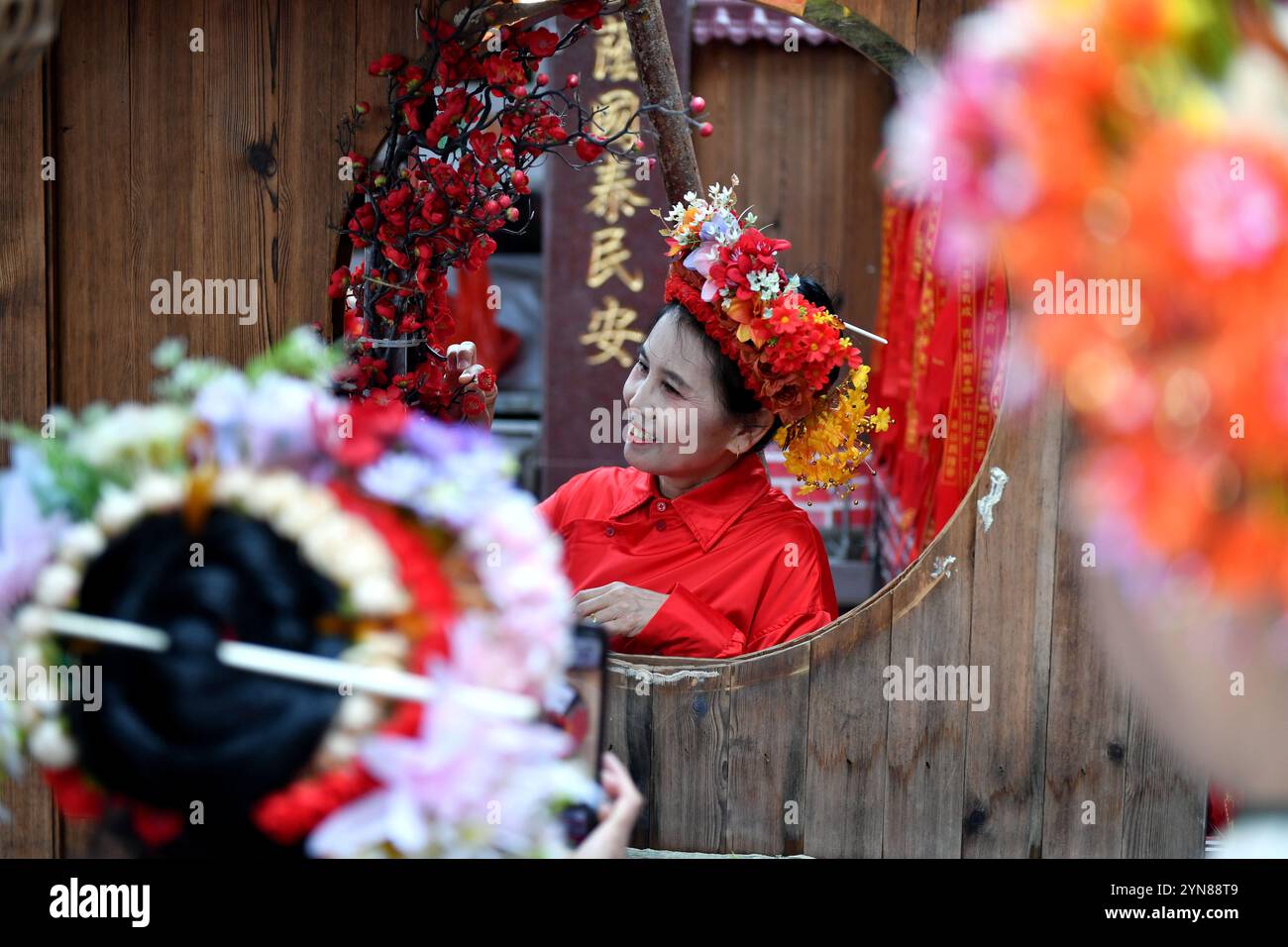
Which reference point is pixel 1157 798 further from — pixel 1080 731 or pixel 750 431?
pixel 750 431

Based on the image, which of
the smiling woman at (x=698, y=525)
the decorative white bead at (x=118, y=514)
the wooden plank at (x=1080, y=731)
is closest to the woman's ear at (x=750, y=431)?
the smiling woman at (x=698, y=525)

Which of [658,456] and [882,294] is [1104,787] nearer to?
[658,456]

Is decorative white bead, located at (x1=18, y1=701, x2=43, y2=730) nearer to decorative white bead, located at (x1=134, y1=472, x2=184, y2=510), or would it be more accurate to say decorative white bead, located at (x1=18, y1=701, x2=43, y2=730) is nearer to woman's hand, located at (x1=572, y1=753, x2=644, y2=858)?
decorative white bead, located at (x1=134, y1=472, x2=184, y2=510)

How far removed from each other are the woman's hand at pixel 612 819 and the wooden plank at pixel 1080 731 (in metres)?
0.96

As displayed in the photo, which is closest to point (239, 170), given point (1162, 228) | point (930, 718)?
point (930, 718)

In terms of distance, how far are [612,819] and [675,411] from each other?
1.40m

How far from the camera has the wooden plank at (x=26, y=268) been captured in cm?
211

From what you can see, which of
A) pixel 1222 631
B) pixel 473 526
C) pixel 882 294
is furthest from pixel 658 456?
pixel 882 294

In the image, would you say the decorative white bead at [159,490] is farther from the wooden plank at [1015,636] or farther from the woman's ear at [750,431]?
the woman's ear at [750,431]

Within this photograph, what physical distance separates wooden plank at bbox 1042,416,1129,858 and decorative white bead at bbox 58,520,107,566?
1.51m

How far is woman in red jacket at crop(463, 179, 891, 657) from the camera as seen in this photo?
2.50 m

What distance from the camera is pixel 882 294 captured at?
4.71 meters

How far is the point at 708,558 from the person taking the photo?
8.88 ft

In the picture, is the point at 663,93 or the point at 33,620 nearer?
the point at 33,620
